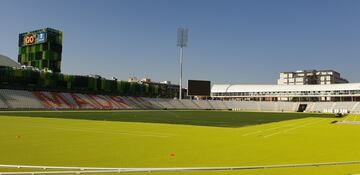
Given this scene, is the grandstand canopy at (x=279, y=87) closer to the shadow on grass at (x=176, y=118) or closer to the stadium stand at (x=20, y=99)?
the shadow on grass at (x=176, y=118)

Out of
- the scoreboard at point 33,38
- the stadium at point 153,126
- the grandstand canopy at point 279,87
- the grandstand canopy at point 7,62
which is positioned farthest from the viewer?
the grandstand canopy at point 279,87

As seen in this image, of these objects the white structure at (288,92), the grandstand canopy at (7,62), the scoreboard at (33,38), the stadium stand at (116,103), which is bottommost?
the stadium stand at (116,103)

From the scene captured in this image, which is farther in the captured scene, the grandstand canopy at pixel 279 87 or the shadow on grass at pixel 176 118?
the grandstand canopy at pixel 279 87

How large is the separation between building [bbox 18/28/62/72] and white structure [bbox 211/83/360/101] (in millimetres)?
89821

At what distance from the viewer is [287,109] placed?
445 ft

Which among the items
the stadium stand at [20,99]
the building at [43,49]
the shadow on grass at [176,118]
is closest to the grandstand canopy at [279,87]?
the shadow on grass at [176,118]

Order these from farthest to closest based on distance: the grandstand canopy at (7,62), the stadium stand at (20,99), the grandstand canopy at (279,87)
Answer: the grandstand canopy at (279,87) < the grandstand canopy at (7,62) < the stadium stand at (20,99)

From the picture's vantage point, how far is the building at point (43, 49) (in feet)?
303

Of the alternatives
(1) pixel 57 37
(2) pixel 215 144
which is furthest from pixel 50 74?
(2) pixel 215 144

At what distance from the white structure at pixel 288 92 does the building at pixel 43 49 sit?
8982cm

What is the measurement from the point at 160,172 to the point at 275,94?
5800 inches

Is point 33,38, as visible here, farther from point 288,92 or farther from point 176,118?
point 288,92

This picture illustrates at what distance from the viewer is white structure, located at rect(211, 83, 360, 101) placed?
133750mm

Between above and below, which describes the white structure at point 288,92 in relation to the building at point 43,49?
below
